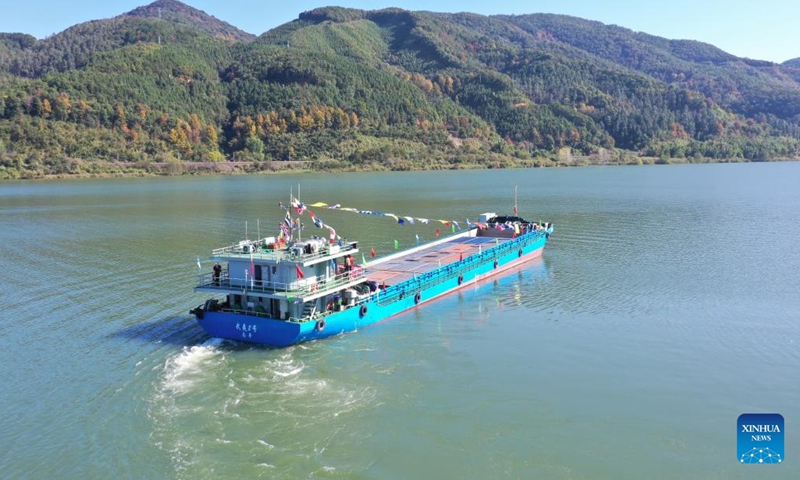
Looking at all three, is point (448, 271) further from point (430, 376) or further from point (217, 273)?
point (217, 273)

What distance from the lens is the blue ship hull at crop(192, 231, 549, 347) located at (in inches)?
1001

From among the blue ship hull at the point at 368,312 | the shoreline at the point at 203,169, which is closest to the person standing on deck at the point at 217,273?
the blue ship hull at the point at 368,312

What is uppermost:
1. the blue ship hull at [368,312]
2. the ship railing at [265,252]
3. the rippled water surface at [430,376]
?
the ship railing at [265,252]

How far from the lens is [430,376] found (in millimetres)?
23125

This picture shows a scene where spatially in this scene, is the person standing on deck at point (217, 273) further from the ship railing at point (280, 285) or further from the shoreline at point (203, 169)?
the shoreline at point (203, 169)

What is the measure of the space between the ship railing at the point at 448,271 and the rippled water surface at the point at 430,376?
3.93ft

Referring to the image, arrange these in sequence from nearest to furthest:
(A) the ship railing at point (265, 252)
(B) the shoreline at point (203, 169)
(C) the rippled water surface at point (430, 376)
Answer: (C) the rippled water surface at point (430, 376)
(A) the ship railing at point (265, 252)
(B) the shoreline at point (203, 169)

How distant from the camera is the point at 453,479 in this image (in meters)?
16.6

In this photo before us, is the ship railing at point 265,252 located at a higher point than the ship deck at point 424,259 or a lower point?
higher

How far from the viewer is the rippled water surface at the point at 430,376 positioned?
695 inches

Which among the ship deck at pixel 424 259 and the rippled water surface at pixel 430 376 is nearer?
the rippled water surface at pixel 430 376

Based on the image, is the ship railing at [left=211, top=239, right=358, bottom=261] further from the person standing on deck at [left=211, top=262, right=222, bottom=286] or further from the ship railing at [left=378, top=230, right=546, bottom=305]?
the ship railing at [left=378, top=230, right=546, bottom=305]

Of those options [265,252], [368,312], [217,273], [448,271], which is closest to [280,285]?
[265,252]

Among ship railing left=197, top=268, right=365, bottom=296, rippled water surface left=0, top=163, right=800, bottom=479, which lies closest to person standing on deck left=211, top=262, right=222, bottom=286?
ship railing left=197, top=268, right=365, bottom=296
